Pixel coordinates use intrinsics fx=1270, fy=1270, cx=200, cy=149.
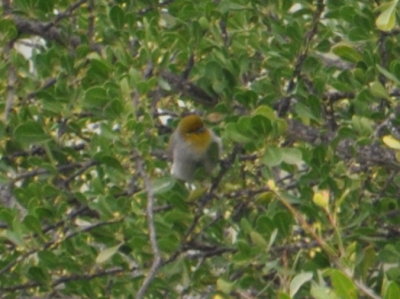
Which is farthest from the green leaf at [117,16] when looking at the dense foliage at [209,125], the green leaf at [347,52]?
the green leaf at [347,52]

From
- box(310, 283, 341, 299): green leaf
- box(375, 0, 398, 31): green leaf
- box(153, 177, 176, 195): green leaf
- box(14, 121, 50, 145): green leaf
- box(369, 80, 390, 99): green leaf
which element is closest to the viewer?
box(310, 283, 341, 299): green leaf

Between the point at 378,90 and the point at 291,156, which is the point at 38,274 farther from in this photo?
the point at 378,90

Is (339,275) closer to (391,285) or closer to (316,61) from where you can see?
(391,285)

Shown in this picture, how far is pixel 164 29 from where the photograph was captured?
4234 mm

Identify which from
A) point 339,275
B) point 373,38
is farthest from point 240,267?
point 339,275

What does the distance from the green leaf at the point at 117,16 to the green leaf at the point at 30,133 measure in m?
0.41

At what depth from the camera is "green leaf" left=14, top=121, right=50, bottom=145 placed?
150 inches

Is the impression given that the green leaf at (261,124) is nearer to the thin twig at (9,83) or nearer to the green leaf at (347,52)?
the green leaf at (347,52)

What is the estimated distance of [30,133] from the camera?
3844 millimetres

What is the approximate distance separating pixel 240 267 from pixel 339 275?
110cm

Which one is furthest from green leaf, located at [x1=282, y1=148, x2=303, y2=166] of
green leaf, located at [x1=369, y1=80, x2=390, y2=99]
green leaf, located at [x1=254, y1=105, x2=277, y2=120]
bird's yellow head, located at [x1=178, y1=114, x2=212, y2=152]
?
bird's yellow head, located at [x1=178, y1=114, x2=212, y2=152]

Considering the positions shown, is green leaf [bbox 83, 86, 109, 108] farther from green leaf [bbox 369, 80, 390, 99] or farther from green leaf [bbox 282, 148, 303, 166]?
green leaf [bbox 369, 80, 390, 99]

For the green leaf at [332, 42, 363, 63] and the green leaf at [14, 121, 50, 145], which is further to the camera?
the green leaf at [14, 121, 50, 145]

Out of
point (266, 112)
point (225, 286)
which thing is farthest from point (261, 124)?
point (225, 286)
